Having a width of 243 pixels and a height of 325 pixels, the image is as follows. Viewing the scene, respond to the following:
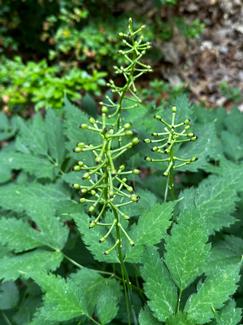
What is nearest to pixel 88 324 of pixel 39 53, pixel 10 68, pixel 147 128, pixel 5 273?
pixel 5 273

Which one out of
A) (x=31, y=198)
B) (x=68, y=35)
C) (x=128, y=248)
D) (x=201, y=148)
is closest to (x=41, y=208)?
(x=31, y=198)

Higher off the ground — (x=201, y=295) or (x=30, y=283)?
(x=201, y=295)

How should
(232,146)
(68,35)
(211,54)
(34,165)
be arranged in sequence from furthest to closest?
(211,54) → (68,35) → (232,146) → (34,165)

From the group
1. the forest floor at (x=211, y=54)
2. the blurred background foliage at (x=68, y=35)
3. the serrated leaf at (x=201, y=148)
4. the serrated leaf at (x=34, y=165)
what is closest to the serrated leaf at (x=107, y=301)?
the serrated leaf at (x=201, y=148)

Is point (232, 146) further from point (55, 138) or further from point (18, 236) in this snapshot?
point (18, 236)

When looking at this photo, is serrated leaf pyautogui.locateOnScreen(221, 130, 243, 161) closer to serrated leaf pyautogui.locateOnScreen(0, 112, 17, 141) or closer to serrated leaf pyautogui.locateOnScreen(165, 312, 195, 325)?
serrated leaf pyautogui.locateOnScreen(165, 312, 195, 325)

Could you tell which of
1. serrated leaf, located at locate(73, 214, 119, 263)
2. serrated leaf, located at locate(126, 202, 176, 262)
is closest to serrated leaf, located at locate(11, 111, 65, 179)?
serrated leaf, located at locate(73, 214, 119, 263)

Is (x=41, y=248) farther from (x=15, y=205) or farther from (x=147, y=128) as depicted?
(x=147, y=128)
